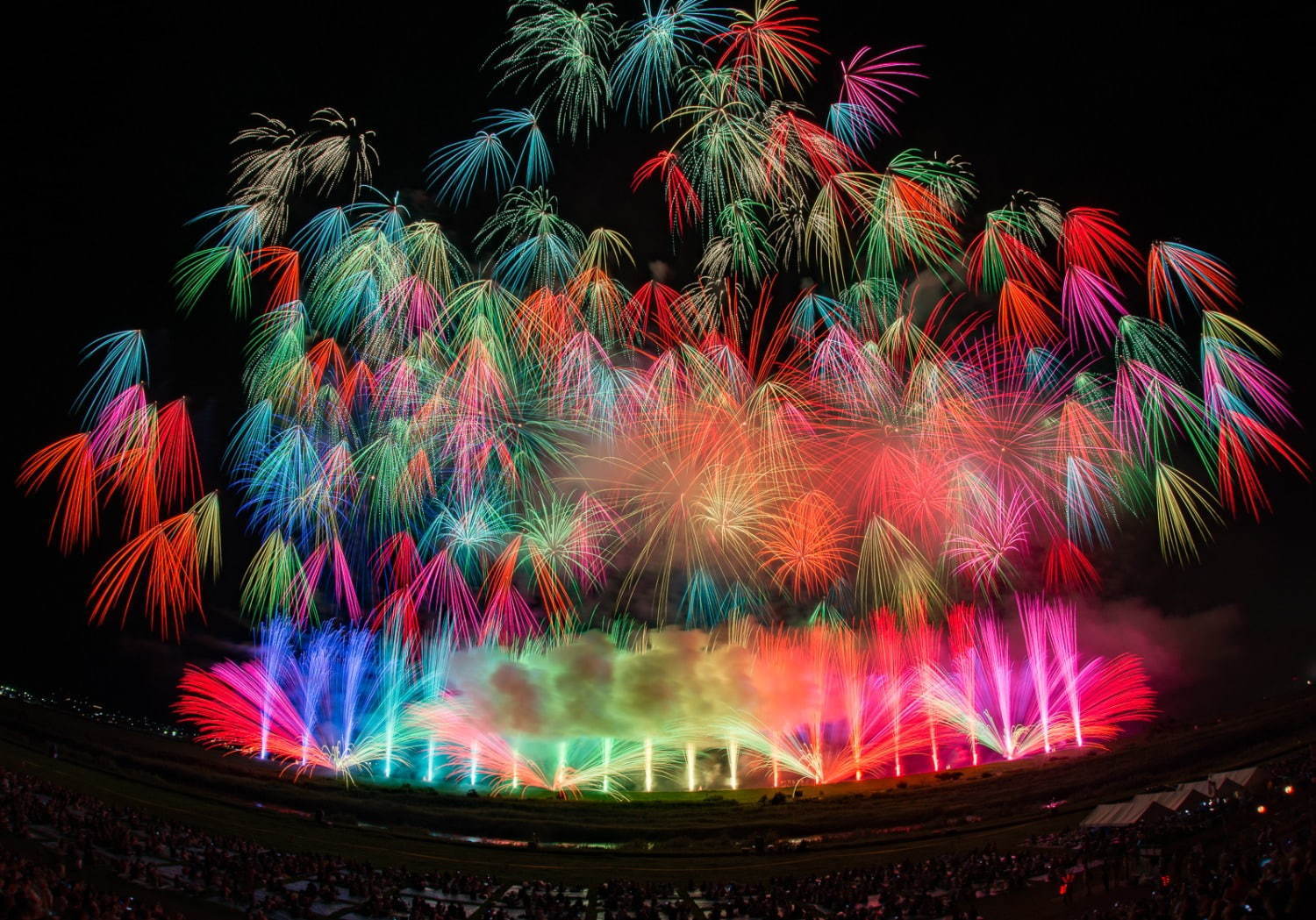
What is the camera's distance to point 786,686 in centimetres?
4972

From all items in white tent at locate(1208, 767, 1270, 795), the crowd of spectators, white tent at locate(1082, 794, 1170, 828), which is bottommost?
the crowd of spectators

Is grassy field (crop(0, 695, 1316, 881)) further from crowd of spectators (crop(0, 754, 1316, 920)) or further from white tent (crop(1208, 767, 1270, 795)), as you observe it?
white tent (crop(1208, 767, 1270, 795))

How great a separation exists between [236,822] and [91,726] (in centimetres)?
1485

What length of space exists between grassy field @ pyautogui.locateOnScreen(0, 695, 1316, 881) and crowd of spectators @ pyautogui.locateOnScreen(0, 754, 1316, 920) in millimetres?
4808

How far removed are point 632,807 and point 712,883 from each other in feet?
46.4

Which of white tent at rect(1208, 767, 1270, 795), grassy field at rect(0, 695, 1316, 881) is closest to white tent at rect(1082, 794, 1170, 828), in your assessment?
white tent at rect(1208, 767, 1270, 795)

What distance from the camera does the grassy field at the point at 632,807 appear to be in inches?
1310

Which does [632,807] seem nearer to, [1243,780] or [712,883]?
[712,883]

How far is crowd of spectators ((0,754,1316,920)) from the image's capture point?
2155cm

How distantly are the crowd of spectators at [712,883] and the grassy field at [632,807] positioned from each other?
4.81 meters

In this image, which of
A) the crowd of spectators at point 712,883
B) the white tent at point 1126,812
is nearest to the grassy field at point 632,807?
the white tent at point 1126,812

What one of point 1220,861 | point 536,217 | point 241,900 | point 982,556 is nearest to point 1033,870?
point 1220,861

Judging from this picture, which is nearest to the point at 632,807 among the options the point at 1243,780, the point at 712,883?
the point at 712,883

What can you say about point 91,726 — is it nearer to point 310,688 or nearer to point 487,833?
point 310,688
